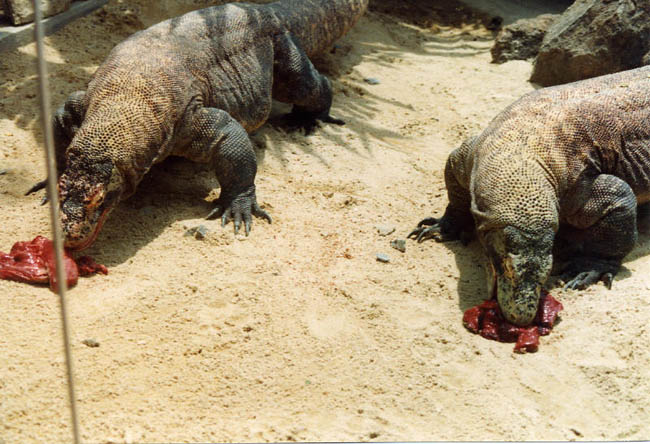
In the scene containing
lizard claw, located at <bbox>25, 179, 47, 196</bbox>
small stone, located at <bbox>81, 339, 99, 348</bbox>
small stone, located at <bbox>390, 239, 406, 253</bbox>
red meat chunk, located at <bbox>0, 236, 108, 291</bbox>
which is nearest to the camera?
small stone, located at <bbox>81, 339, 99, 348</bbox>

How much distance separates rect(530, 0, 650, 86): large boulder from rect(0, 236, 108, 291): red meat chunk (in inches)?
240

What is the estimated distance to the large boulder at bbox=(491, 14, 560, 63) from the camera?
9258mm

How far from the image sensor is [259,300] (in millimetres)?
4512

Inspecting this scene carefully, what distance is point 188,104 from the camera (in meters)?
→ 5.67

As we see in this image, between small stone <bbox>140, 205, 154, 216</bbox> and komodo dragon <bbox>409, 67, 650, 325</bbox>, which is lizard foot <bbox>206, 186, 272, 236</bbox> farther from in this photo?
komodo dragon <bbox>409, 67, 650, 325</bbox>

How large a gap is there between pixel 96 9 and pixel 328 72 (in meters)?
2.90

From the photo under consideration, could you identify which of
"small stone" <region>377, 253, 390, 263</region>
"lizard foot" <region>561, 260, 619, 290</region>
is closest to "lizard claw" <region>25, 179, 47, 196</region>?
"small stone" <region>377, 253, 390, 263</region>

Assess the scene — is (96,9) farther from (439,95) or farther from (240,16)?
(439,95)

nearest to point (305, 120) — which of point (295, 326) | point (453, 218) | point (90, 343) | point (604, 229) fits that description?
point (453, 218)

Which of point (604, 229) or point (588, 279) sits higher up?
point (604, 229)

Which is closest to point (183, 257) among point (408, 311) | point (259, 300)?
point (259, 300)

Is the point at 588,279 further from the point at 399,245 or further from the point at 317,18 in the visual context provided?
the point at 317,18

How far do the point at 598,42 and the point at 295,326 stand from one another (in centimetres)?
578

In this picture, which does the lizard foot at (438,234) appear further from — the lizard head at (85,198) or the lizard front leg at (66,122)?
the lizard front leg at (66,122)
